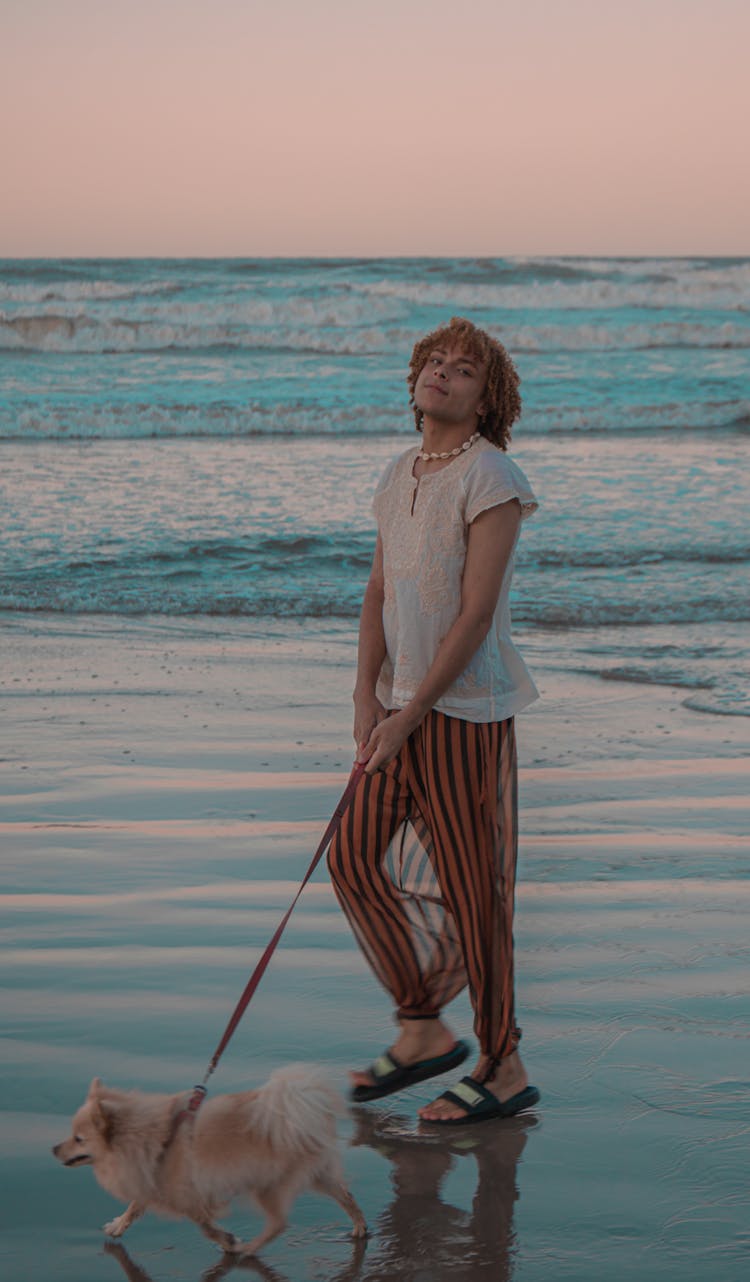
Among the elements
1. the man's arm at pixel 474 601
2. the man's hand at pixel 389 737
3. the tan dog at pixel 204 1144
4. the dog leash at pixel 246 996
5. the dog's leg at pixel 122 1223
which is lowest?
the dog's leg at pixel 122 1223

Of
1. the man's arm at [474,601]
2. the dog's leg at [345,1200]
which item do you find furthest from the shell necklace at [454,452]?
the dog's leg at [345,1200]

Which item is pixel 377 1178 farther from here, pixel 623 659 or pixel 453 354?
pixel 623 659

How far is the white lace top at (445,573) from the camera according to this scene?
120 inches

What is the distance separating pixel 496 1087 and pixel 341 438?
50.4 ft

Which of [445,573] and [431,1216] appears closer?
[431,1216]

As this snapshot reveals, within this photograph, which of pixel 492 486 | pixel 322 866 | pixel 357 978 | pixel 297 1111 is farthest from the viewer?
pixel 322 866

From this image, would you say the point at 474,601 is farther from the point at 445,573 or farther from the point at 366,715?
the point at 366,715

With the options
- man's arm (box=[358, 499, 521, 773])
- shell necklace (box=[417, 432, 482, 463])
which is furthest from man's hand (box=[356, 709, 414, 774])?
shell necklace (box=[417, 432, 482, 463])

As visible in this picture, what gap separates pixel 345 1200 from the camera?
2.66 m

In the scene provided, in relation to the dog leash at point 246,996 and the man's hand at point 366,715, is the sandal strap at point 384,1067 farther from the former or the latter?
the man's hand at point 366,715

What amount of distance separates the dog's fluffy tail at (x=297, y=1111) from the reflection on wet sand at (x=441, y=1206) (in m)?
0.26

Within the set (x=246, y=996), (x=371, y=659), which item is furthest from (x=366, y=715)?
(x=246, y=996)

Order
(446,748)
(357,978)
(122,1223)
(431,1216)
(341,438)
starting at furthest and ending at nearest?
(341,438) → (357,978) → (446,748) → (431,1216) → (122,1223)

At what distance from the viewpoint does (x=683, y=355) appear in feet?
87.7
